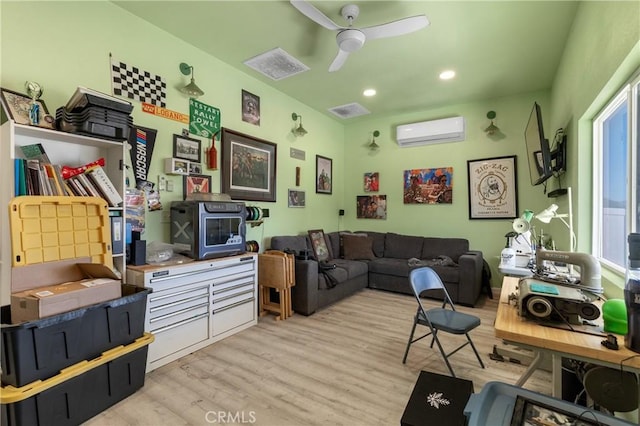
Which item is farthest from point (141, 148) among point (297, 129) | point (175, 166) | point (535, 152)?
point (535, 152)

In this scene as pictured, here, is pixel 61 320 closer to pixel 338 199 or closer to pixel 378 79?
pixel 378 79

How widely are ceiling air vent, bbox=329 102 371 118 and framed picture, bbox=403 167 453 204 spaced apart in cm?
126

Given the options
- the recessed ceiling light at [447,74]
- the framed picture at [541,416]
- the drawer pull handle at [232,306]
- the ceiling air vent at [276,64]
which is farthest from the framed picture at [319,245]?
the framed picture at [541,416]

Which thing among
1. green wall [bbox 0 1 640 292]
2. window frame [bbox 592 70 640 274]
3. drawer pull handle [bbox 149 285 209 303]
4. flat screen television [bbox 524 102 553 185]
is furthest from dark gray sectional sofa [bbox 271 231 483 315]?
window frame [bbox 592 70 640 274]

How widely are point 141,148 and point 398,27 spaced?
2.37 metres

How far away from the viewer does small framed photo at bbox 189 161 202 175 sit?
9.87ft

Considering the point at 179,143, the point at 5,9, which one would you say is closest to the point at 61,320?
the point at 179,143

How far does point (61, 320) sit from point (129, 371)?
0.59 metres

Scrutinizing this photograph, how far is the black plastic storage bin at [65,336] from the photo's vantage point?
57.8 inches

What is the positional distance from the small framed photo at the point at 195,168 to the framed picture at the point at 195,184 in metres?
0.04

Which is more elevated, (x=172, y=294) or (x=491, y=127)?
(x=491, y=127)

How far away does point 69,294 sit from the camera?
1.65m

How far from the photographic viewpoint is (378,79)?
3.69 meters

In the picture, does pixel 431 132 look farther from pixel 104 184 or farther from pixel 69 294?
pixel 69 294
